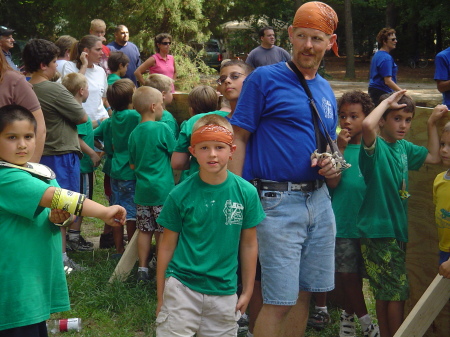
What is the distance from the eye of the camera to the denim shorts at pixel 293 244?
357 cm

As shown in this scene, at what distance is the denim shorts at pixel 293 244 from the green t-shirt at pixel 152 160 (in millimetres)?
2182

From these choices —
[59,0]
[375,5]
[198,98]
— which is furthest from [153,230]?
[375,5]

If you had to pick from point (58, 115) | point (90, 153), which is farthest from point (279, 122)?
point (90, 153)

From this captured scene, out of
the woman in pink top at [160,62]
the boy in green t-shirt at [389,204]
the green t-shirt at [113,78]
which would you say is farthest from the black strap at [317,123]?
the woman in pink top at [160,62]

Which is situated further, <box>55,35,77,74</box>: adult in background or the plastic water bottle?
<box>55,35,77,74</box>: adult in background

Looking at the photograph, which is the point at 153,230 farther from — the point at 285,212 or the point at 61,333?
the point at 285,212

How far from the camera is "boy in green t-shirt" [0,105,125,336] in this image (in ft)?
10.2

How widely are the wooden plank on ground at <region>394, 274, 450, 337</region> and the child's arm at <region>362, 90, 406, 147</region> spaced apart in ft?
2.89

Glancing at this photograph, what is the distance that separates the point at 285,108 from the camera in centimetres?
356

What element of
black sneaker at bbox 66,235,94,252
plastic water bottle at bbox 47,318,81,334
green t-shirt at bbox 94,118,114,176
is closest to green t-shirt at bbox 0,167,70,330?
plastic water bottle at bbox 47,318,81,334

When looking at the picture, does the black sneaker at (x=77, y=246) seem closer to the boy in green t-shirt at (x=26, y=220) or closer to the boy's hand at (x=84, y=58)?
the boy's hand at (x=84, y=58)

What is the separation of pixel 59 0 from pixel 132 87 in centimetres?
1767

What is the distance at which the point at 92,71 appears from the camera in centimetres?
764

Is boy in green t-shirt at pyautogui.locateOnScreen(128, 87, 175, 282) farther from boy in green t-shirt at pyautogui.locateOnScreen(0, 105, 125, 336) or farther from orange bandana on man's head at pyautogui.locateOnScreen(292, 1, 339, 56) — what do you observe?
boy in green t-shirt at pyautogui.locateOnScreen(0, 105, 125, 336)
